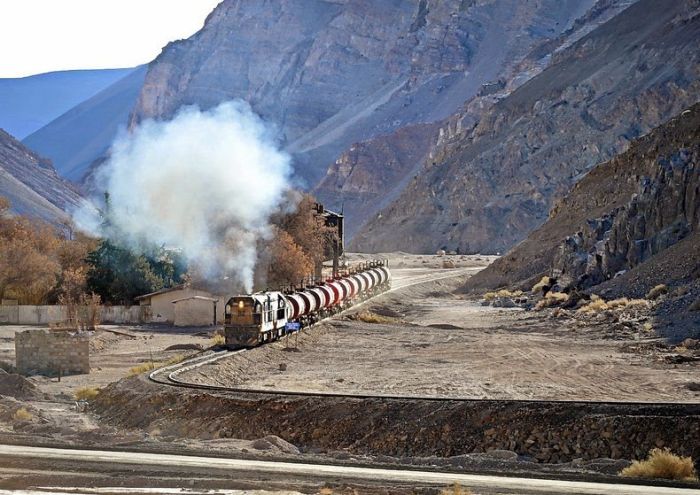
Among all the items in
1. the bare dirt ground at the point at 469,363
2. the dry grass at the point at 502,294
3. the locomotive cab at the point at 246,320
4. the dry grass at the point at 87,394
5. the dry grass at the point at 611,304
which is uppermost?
the dry grass at the point at 502,294

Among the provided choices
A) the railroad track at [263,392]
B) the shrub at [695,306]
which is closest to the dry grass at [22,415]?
the railroad track at [263,392]

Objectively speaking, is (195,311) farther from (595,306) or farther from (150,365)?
(595,306)

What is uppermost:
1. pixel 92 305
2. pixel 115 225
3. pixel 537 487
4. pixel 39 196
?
pixel 39 196

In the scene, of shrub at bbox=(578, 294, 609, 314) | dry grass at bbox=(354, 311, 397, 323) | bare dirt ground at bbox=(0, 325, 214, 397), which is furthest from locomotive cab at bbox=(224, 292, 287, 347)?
shrub at bbox=(578, 294, 609, 314)

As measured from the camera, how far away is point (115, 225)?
7094 cm

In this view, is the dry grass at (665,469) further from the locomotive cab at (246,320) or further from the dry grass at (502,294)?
the dry grass at (502,294)

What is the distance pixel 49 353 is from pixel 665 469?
28167mm

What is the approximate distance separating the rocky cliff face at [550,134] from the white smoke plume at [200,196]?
230 feet

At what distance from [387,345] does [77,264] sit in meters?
31.9

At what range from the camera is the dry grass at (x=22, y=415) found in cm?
3089

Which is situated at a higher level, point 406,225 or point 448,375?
point 406,225

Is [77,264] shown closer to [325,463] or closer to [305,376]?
[305,376]

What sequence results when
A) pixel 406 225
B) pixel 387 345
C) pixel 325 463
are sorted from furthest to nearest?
pixel 406 225, pixel 387 345, pixel 325 463

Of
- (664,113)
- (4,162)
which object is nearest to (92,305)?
(664,113)
